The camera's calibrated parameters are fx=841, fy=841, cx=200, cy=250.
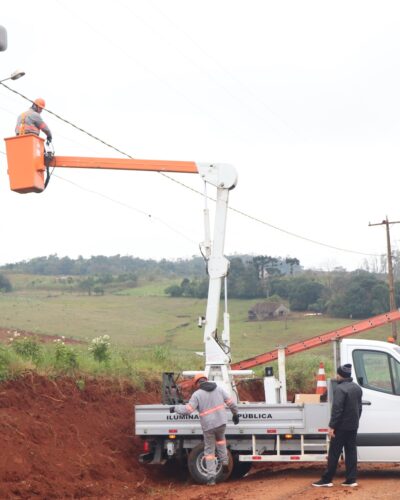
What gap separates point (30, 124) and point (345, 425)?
7031 mm

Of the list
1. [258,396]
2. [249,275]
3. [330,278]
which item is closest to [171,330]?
[249,275]

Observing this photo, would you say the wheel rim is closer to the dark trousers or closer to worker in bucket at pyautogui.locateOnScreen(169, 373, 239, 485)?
worker in bucket at pyautogui.locateOnScreen(169, 373, 239, 485)

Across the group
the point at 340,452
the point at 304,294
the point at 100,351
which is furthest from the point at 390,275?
the point at 340,452

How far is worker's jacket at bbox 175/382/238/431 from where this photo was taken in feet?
42.1

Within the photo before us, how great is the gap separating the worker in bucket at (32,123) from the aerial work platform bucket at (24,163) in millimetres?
294

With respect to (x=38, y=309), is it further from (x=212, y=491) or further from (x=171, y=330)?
(x=212, y=491)

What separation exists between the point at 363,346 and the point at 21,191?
240 inches

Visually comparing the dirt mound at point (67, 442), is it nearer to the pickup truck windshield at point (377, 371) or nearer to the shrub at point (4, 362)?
the shrub at point (4, 362)

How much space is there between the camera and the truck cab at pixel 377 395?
42.4 feet

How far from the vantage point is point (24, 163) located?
13.8m

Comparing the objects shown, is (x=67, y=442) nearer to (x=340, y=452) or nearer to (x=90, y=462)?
(x=90, y=462)

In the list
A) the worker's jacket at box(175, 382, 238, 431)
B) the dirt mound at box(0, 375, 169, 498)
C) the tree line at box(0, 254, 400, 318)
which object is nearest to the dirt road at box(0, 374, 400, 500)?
the dirt mound at box(0, 375, 169, 498)

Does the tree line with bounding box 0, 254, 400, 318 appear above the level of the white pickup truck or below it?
above

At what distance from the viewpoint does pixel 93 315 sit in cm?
5309
